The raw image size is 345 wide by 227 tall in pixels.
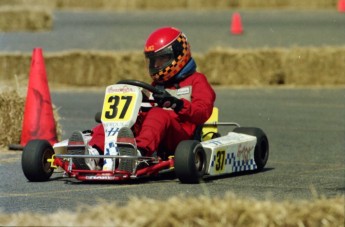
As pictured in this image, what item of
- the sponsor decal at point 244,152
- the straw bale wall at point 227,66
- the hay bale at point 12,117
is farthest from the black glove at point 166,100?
the straw bale wall at point 227,66

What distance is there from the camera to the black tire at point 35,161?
27.6ft

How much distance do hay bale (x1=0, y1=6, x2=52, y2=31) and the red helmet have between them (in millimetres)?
22054

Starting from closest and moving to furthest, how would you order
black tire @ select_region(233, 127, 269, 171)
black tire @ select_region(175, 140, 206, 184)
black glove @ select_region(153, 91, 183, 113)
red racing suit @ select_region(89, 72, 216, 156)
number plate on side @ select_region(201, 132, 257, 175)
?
black tire @ select_region(175, 140, 206, 184), red racing suit @ select_region(89, 72, 216, 156), black glove @ select_region(153, 91, 183, 113), number plate on side @ select_region(201, 132, 257, 175), black tire @ select_region(233, 127, 269, 171)

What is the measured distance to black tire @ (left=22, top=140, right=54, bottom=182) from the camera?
8398mm

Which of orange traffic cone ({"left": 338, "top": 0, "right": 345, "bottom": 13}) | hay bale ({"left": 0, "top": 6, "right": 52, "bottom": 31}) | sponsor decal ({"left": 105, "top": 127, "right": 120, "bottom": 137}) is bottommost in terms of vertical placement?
orange traffic cone ({"left": 338, "top": 0, "right": 345, "bottom": 13})

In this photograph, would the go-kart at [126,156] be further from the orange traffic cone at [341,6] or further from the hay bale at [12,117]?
the orange traffic cone at [341,6]

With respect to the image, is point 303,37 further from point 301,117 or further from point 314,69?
point 301,117

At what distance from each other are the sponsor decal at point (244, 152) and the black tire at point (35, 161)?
1.60m

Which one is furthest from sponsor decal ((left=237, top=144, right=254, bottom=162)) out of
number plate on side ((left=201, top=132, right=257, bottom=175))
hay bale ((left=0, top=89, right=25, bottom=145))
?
hay bale ((left=0, top=89, right=25, bottom=145))

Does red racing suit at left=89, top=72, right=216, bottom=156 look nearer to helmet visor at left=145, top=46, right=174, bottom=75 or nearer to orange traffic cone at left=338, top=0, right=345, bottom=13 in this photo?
helmet visor at left=145, top=46, right=174, bottom=75

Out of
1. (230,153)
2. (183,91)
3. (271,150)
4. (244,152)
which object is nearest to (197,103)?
(183,91)

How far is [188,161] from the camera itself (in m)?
→ 8.16

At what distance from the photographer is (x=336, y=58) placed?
1817 centimetres

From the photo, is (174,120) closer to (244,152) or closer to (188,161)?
(188,161)
